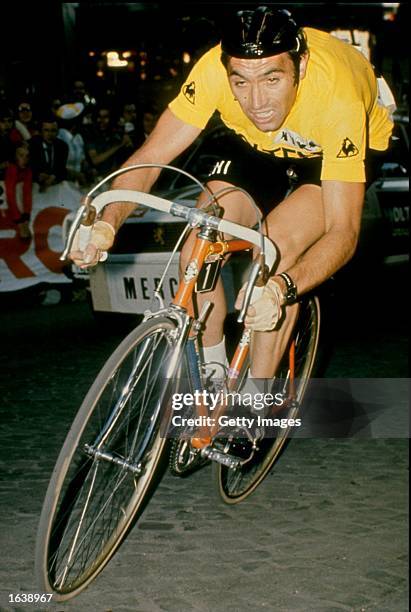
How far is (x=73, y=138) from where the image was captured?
1224cm

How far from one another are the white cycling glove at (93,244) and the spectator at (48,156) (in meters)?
7.63

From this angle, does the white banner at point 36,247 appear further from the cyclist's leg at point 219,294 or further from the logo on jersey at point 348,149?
the logo on jersey at point 348,149

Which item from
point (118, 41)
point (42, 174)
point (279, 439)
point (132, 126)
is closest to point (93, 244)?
point (279, 439)

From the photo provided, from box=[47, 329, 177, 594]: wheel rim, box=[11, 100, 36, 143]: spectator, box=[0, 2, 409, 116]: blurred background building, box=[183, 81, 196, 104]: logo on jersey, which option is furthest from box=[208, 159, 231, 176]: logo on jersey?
box=[0, 2, 409, 116]: blurred background building

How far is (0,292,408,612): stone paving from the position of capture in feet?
10.9

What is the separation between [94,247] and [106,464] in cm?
83

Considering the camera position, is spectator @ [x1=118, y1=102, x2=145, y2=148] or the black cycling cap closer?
the black cycling cap

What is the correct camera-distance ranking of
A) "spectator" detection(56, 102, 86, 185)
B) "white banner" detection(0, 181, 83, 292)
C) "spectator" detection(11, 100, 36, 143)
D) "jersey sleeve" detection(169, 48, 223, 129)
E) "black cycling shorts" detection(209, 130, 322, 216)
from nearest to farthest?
"jersey sleeve" detection(169, 48, 223, 129), "black cycling shorts" detection(209, 130, 322, 216), "white banner" detection(0, 181, 83, 292), "spectator" detection(56, 102, 86, 185), "spectator" detection(11, 100, 36, 143)

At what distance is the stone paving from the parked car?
1.73 metres

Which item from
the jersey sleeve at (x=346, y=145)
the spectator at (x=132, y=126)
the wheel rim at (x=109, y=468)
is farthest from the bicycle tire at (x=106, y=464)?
the spectator at (x=132, y=126)

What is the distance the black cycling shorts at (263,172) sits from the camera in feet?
13.8

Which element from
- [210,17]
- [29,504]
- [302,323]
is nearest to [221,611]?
[29,504]

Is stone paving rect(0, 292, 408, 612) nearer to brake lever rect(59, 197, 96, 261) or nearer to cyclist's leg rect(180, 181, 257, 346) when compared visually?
cyclist's leg rect(180, 181, 257, 346)

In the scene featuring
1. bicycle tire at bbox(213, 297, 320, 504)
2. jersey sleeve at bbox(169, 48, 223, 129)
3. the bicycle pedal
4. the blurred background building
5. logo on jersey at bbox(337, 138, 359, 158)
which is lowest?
the blurred background building
